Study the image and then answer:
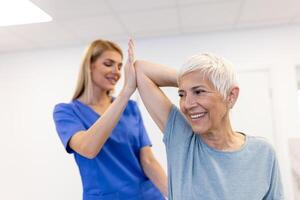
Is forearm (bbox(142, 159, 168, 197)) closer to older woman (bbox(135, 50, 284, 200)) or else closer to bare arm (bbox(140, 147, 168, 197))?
bare arm (bbox(140, 147, 168, 197))

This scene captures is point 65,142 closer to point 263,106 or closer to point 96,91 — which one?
point 96,91

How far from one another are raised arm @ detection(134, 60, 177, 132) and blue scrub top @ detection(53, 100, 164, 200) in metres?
0.27

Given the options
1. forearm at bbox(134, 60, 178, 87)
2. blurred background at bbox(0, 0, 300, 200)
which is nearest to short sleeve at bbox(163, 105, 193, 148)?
forearm at bbox(134, 60, 178, 87)

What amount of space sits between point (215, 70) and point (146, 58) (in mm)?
2777

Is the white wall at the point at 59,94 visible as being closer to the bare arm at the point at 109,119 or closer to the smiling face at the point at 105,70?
the smiling face at the point at 105,70

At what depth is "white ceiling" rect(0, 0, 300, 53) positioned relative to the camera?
2.75 metres

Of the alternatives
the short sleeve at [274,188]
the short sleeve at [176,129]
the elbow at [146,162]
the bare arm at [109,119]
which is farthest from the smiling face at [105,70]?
the short sleeve at [274,188]

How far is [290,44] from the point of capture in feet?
11.9

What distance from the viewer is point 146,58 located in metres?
3.72

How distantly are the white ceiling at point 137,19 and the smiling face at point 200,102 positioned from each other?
1834 mm

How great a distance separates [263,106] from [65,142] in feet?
8.86

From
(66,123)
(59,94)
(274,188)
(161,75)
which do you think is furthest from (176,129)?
(59,94)

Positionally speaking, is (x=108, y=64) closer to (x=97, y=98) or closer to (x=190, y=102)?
(x=97, y=98)

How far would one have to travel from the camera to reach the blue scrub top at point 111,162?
50.2 inches
